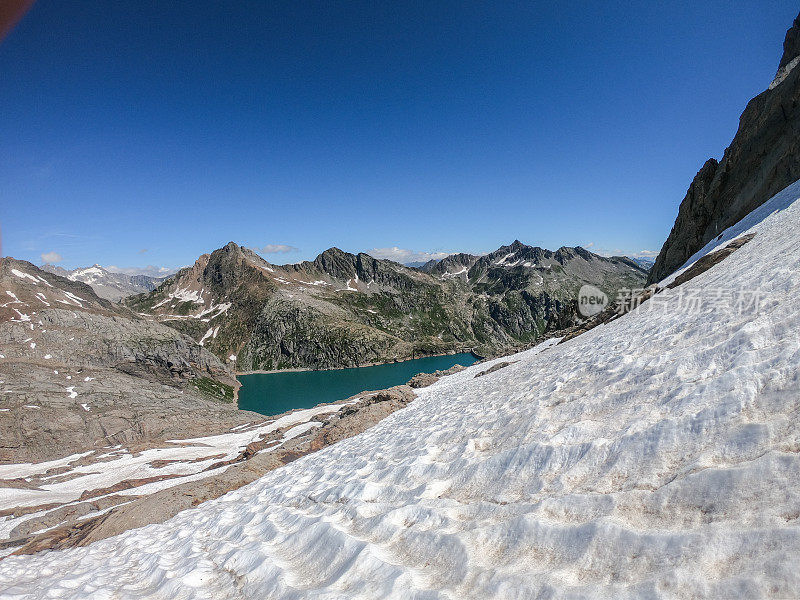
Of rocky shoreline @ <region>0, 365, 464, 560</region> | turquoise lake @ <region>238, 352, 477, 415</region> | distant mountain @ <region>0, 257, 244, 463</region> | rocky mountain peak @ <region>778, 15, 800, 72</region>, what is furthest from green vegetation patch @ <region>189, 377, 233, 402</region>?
rocky mountain peak @ <region>778, 15, 800, 72</region>

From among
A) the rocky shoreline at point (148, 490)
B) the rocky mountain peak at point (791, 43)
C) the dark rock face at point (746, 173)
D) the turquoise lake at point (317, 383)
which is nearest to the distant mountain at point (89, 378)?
the turquoise lake at point (317, 383)

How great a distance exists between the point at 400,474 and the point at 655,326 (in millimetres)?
9363

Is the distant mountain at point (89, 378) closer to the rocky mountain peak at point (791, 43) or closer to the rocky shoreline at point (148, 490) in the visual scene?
the rocky shoreline at point (148, 490)

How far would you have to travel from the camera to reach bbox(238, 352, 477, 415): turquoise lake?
124 meters

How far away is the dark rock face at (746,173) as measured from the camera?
101ft

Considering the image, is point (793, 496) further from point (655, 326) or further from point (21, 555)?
point (21, 555)

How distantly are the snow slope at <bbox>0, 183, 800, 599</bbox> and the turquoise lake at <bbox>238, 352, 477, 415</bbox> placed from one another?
11504cm

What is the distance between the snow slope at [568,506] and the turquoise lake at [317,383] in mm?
115039

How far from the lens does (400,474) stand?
26.0ft

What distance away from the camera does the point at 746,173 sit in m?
36.8

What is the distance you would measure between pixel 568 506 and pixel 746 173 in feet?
165

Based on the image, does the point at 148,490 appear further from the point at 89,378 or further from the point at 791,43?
the point at 791,43

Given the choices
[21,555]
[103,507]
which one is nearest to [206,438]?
[103,507]

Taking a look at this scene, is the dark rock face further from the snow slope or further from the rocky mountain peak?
the snow slope
